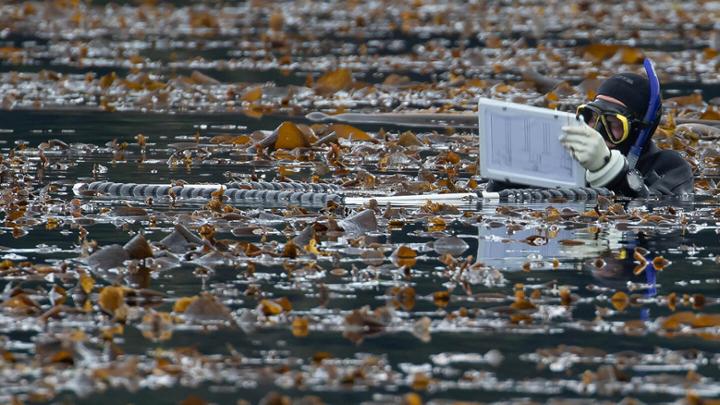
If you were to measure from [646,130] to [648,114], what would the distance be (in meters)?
0.18

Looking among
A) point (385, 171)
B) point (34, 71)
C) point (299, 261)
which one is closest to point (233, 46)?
point (34, 71)

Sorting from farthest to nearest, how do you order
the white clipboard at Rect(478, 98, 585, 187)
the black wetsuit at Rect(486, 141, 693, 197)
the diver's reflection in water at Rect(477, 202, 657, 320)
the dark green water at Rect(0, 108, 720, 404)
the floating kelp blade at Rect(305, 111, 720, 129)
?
the floating kelp blade at Rect(305, 111, 720, 129) < the black wetsuit at Rect(486, 141, 693, 197) < the white clipboard at Rect(478, 98, 585, 187) < the diver's reflection in water at Rect(477, 202, 657, 320) < the dark green water at Rect(0, 108, 720, 404)

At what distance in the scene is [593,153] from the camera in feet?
30.1

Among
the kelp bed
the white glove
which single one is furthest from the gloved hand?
the kelp bed

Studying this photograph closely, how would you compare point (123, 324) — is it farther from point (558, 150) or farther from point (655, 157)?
point (655, 157)

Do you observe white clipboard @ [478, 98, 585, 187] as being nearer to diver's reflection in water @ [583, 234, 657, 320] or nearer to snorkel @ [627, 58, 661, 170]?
snorkel @ [627, 58, 661, 170]

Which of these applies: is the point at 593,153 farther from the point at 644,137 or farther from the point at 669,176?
the point at 669,176

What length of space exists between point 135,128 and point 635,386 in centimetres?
930

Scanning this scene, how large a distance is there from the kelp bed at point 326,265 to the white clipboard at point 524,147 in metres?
0.21

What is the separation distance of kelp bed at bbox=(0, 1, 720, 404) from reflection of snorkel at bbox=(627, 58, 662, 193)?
0.51 ft

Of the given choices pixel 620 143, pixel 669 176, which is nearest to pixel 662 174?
pixel 669 176

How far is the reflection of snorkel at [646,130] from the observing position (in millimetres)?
9500

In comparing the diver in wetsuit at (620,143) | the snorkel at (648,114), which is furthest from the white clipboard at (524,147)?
the snorkel at (648,114)

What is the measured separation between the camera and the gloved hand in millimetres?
9109
